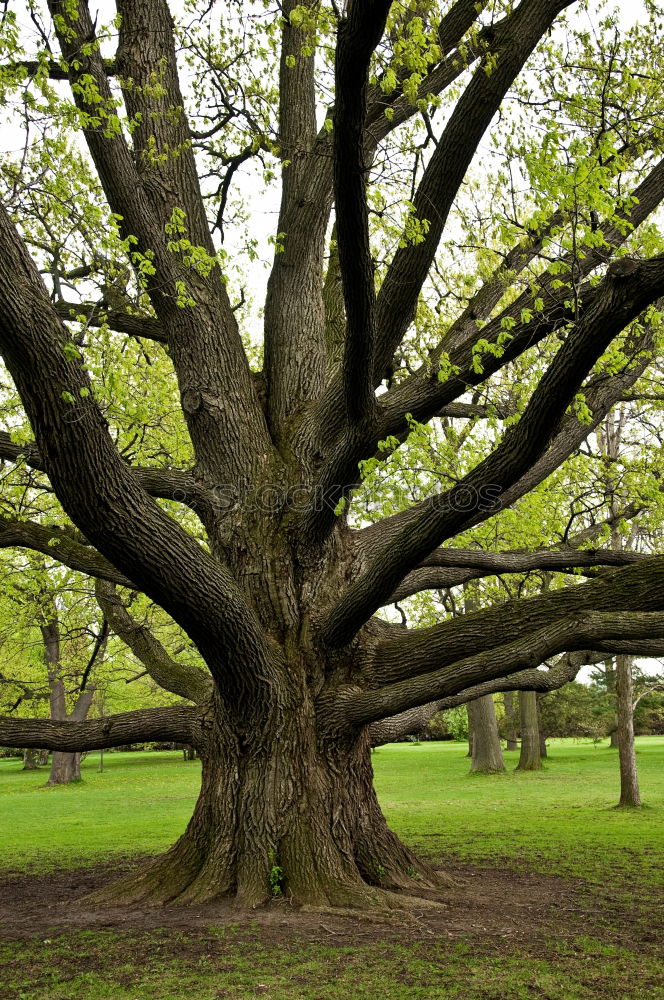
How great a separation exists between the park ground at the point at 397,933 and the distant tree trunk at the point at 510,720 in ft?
88.7

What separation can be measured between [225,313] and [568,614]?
476 cm

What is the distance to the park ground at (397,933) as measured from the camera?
5.23 m

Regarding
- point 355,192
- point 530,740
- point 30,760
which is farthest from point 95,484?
point 30,760

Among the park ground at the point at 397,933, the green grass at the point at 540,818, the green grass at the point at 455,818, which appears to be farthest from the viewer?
the green grass at the point at 455,818

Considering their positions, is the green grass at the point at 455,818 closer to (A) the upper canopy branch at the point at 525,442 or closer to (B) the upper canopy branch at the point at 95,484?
(A) the upper canopy branch at the point at 525,442

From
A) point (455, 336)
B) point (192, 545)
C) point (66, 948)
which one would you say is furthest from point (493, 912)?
point (455, 336)

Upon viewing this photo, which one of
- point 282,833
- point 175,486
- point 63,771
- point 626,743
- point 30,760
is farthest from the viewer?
point 30,760

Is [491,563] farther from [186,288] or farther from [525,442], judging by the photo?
[186,288]

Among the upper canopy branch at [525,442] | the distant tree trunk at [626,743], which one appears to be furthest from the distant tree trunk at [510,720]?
the upper canopy branch at [525,442]

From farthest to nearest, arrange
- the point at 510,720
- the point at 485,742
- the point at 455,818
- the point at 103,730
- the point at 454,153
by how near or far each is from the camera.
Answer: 1. the point at 510,720
2. the point at 485,742
3. the point at 455,818
4. the point at 103,730
5. the point at 454,153

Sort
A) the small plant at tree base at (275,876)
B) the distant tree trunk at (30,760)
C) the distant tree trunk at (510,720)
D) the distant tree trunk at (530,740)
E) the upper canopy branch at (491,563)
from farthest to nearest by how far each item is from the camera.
A: the distant tree trunk at (30,760)
the distant tree trunk at (510,720)
the distant tree trunk at (530,740)
the upper canopy branch at (491,563)
the small plant at tree base at (275,876)

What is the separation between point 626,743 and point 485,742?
10975 millimetres

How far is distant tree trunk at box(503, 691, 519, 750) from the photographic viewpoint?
40.6m

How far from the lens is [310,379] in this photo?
941 cm
